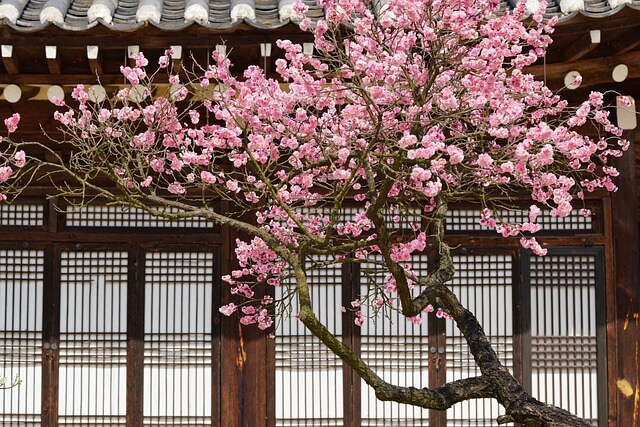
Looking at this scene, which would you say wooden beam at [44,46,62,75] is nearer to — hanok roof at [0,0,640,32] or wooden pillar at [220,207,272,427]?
hanok roof at [0,0,640,32]

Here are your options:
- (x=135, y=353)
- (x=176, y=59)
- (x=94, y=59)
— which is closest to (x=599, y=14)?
(x=176, y=59)

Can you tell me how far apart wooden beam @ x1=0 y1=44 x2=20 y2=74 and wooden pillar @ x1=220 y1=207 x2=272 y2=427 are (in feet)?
7.36

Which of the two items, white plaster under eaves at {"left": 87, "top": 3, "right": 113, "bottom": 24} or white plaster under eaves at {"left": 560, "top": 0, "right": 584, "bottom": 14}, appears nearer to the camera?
white plaster under eaves at {"left": 560, "top": 0, "right": 584, "bottom": 14}

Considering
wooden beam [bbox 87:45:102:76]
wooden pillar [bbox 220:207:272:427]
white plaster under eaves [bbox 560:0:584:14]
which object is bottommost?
wooden pillar [bbox 220:207:272:427]

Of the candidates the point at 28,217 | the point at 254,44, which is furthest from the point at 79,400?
the point at 254,44

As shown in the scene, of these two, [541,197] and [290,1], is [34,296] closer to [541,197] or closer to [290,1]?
[290,1]

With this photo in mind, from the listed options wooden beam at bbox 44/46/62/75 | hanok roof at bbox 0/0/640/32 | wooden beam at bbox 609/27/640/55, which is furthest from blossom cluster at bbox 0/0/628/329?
wooden beam at bbox 609/27/640/55

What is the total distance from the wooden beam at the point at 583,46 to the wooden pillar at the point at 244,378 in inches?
106

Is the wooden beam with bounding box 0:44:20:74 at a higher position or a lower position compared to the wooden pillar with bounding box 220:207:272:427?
higher

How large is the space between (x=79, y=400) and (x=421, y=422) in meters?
2.49

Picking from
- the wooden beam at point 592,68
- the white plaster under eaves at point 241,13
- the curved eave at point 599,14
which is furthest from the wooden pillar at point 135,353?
the curved eave at point 599,14

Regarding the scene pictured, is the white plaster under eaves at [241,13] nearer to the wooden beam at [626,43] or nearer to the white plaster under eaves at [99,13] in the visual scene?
the white plaster under eaves at [99,13]

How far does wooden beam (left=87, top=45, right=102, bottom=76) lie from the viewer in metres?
5.81

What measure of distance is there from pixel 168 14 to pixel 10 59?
105 cm
